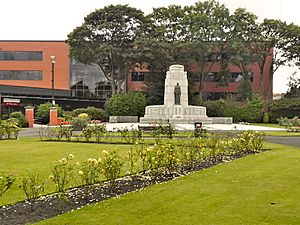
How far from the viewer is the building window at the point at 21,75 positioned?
2785 inches

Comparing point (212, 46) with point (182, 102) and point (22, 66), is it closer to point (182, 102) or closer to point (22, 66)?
point (182, 102)

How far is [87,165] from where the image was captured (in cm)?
905

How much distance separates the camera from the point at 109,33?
57.5 meters

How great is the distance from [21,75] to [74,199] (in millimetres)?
66301

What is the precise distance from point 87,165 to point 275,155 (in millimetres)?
9181

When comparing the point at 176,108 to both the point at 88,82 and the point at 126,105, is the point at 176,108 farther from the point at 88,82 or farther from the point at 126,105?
the point at 88,82

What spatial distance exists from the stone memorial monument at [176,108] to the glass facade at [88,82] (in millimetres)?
23602

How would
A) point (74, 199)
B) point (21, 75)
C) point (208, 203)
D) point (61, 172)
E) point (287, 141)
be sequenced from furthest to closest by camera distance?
point (21, 75) → point (287, 141) → point (61, 172) → point (74, 199) → point (208, 203)

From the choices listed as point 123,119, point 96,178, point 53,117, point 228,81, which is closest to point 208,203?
point 96,178

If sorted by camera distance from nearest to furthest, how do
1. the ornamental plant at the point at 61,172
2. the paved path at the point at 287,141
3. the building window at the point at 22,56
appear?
1. the ornamental plant at the point at 61,172
2. the paved path at the point at 287,141
3. the building window at the point at 22,56

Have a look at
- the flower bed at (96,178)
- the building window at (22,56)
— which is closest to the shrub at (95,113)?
the building window at (22,56)

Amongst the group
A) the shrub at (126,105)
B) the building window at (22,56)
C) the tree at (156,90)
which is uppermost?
the building window at (22,56)

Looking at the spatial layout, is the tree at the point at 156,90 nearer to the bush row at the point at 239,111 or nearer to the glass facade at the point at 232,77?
the bush row at the point at 239,111

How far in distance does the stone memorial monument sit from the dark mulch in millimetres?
34675
